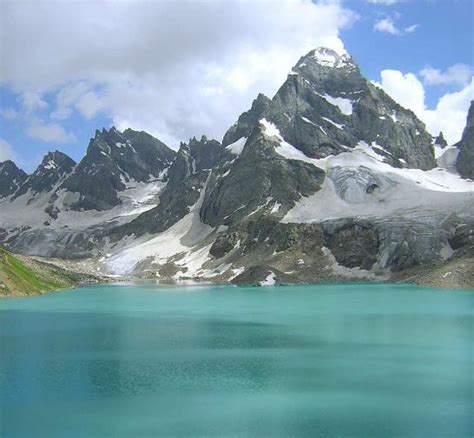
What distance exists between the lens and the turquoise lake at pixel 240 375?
100 feet

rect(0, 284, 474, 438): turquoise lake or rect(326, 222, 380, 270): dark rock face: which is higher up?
rect(326, 222, 380, 270): dark rock face

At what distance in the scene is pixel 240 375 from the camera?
4222 cm

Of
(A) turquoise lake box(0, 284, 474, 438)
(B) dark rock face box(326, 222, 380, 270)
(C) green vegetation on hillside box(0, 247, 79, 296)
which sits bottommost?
(A) turquoise lake box(0, 284, 474, 438)

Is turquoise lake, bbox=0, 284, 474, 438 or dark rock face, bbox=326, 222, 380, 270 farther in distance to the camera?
dark rock face, bbox=326, 222, 380, 270

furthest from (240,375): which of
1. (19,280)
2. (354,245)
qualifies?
(354,245)

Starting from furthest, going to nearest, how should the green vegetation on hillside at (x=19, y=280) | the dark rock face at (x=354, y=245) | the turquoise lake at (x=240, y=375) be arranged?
the dark rock face at (x=354, y=245), the green vegetation on hillside at (x=19, y=280), the turquoise lake at (x=240, y=375)

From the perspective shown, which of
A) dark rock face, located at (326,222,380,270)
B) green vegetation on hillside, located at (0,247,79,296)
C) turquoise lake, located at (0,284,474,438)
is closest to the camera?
turquoise lake, located at (0,284,474,438)

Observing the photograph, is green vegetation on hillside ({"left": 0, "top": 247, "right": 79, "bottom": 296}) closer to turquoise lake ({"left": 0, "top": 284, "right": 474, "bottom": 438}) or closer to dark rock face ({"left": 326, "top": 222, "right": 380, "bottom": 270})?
turquoise lake ({"left": 0, "top": 284, "right": 474, "bottom": 438})

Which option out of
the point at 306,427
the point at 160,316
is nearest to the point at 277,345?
the point at 306,427

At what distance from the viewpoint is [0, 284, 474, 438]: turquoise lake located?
100ft

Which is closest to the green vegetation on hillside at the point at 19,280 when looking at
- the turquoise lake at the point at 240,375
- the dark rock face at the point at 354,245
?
the turquoise lake at the point at 240,375

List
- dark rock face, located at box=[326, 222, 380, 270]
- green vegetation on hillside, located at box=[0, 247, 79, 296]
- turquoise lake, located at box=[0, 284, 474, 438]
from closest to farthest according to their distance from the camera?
turquoise lake, located at box=[0, 284, 474, 438] → green vegetation on hillside, located at box=[0, 247, 79, 296] → dark rock face, located at box=[326, 222, 380, 270]

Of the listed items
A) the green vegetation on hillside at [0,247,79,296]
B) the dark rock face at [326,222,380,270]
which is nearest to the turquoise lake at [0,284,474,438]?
the green vegetation on hillside at [0,247,79,296]

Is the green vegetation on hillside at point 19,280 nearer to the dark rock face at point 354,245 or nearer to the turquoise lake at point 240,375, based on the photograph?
the turquoise lake at point 240,375
